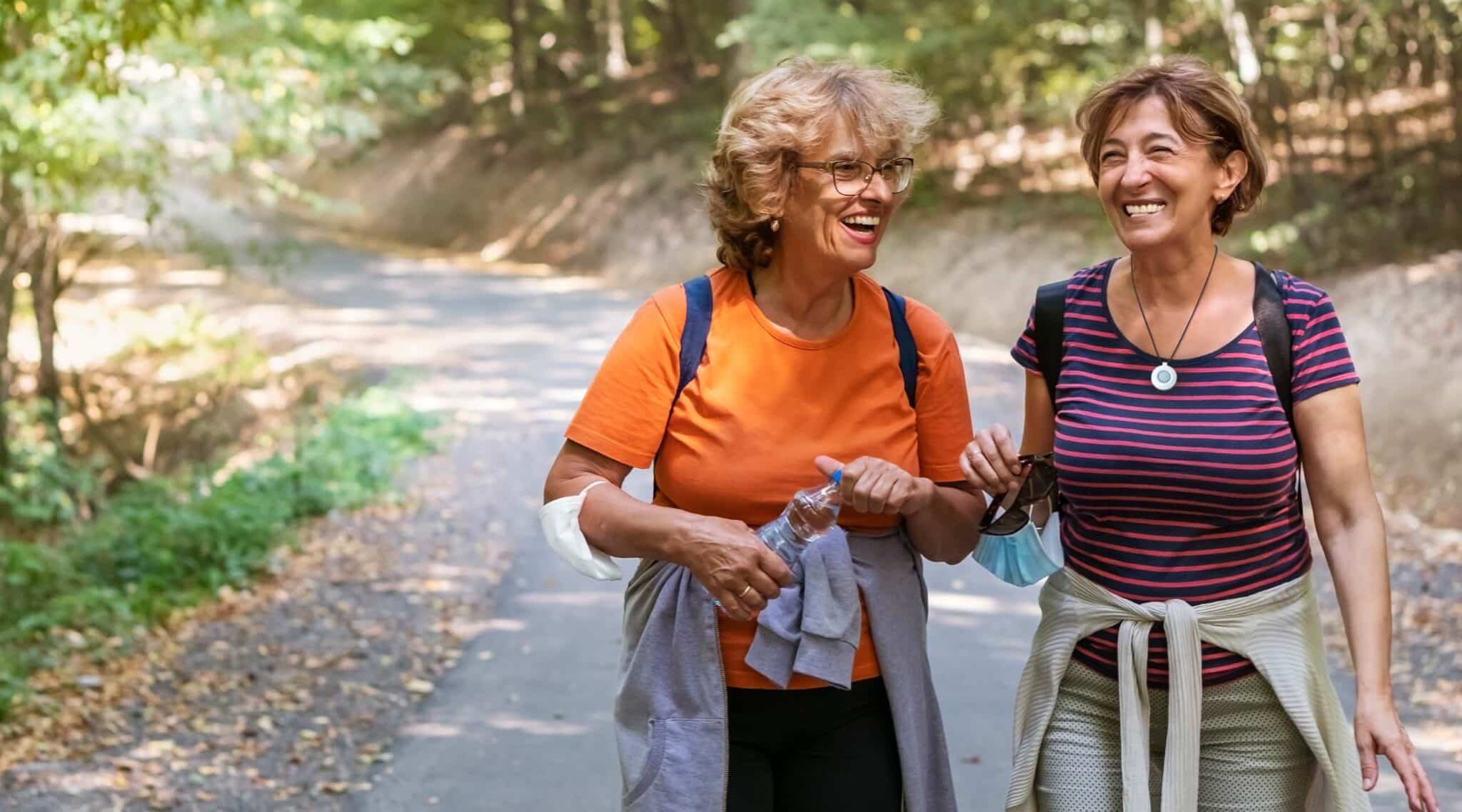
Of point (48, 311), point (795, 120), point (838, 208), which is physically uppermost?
point (795, 120)

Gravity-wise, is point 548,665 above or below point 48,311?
below

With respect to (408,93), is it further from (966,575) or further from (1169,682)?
(1169,682)

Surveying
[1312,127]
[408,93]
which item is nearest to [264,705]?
[1312,127]

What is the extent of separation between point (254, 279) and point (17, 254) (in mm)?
8958

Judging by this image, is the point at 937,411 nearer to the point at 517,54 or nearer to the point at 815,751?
the point at 815,751

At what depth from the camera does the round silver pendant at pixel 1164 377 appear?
289 cm

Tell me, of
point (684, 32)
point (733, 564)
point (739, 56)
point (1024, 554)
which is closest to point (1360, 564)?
point (1024, 554)

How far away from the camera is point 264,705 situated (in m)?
6.57

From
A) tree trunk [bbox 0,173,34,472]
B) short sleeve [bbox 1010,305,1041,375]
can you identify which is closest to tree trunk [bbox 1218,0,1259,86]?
tree trunk [bbox 0,173,34,472]

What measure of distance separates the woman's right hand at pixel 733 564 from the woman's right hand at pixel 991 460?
421 millimetres

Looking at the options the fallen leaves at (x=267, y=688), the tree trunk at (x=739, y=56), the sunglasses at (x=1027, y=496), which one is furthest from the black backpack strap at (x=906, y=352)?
the tree trunk at (x=739, y=56)

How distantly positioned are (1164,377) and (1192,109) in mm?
498

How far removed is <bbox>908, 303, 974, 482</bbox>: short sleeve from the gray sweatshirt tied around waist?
0.17 meters

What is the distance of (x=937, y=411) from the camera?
10.1 ft
